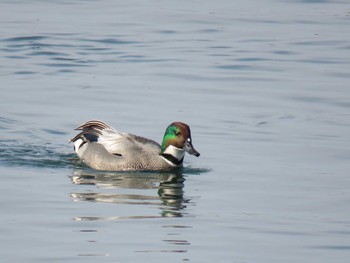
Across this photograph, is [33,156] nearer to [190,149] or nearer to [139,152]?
[139,152]

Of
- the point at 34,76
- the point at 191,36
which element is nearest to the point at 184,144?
the point at 34,76

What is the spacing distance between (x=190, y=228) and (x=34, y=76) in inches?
398

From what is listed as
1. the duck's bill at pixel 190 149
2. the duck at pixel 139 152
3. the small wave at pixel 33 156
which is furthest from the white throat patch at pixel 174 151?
the small wave at pixel 33 156

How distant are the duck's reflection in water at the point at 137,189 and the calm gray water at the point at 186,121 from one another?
3cm

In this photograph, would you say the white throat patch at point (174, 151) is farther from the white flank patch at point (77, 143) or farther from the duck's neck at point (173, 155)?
the white flank patch at point (77, 143)

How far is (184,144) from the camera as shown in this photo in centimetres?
1459

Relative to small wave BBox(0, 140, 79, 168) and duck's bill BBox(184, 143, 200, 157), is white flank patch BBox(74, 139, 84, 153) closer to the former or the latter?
small wave BBox(0, 140, 79, 168)

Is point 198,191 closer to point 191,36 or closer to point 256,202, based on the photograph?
point 256,202

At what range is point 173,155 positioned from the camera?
14711 millimetres

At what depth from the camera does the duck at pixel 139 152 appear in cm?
1462

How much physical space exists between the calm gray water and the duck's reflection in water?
33 mm

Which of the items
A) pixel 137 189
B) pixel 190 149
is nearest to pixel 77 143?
pixel 190 149

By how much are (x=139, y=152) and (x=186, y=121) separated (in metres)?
2.41

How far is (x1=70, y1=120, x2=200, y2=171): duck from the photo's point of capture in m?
→ 14.6
